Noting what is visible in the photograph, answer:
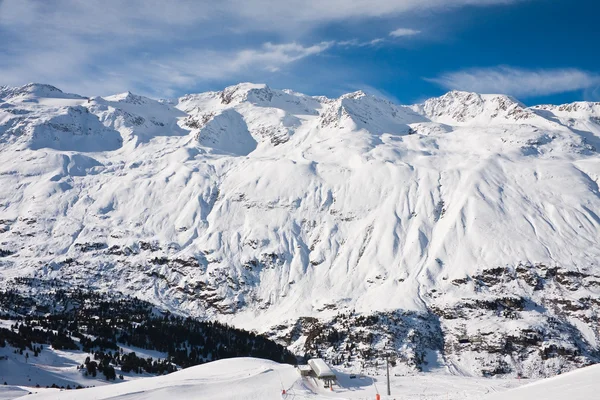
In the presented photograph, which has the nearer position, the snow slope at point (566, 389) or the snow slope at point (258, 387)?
the snow slope at point (566, 389)

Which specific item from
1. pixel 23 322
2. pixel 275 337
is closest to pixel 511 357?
pixel 275 337

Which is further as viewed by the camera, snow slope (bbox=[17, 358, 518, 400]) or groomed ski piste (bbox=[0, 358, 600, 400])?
snow slope (bbox=[17, 358, 518, 400])

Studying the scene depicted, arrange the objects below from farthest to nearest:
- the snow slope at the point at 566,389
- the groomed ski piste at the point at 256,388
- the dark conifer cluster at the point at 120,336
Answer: the dark conifer cluster at the point at 120,336 < the groomed ski piste at the point at 256,388 < the snow slope at the point at 566,389

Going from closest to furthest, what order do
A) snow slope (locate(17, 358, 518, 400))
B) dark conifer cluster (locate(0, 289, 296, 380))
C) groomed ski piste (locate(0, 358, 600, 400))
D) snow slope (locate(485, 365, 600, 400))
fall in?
snow slope (locate(485, 365, 600, 400))
groomed ski piste (locate(0, 358, 600, 400))
snow slope (locate(17, 358, 518, 400))
dark conifer cluster (locate(0, 289, 296, 380))

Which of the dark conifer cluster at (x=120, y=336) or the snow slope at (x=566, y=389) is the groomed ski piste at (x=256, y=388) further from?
the dark conifer cluster at (x=120, y=336)

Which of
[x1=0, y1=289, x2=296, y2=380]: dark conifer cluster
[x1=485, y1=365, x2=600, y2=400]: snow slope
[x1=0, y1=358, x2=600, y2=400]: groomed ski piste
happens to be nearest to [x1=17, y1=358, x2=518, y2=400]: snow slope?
[x1=0, y1=358, x2=600, y2=400]: groomed ski piste

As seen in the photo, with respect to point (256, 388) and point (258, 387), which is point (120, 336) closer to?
point (258, 387)

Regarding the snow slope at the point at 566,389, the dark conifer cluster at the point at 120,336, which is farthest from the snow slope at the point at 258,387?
the dark conifer cluster at the point at 120,336

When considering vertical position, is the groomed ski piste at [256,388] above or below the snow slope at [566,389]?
below

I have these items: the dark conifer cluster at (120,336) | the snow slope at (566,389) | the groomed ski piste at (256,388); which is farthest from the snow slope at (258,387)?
the dark conifer cluster at (120,336)

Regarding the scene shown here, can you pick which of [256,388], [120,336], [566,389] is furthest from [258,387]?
[120,336]

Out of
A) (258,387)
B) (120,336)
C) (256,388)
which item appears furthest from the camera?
(120,336)

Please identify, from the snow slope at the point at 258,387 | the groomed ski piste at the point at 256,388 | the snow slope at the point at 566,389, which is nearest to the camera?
the snow slope at the point at 566,389

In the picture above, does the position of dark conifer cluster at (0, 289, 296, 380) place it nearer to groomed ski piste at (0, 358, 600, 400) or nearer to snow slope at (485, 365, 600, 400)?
groomed ski piste at (0, 358, 600, 400)
